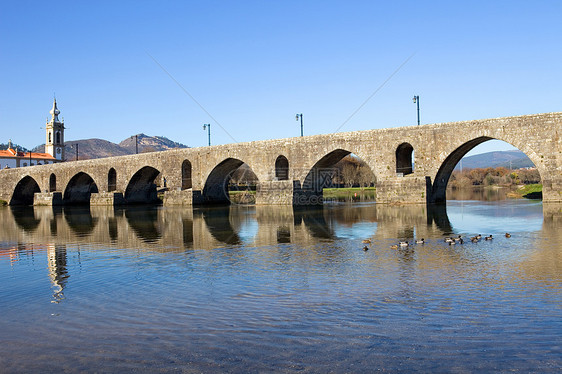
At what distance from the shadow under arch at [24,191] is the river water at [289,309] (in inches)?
2113

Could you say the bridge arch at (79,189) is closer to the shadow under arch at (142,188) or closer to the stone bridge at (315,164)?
the stone bridge at (315,164)

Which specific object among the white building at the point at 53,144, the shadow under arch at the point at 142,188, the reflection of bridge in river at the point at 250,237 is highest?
the white building at the point at 53,144

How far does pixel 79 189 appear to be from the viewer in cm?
5638

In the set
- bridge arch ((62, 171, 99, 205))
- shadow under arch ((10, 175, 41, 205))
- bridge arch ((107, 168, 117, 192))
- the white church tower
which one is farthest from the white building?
bridge arch ((107, 168, 117, 192))

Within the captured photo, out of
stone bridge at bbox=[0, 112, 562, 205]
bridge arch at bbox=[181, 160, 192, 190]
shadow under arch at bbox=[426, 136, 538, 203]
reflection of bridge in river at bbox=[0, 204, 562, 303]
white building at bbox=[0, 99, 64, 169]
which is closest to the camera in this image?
reflection of bridge in river at bbox=[0, 204, 562, 303]

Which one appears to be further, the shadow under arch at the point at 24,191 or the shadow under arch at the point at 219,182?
the shadow under arch at the point at 24,191

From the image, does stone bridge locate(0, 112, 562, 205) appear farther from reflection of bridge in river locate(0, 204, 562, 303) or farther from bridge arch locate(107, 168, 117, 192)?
reflection of bridge in river locate(0, 204, 562, 303)

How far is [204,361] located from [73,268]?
694 cm

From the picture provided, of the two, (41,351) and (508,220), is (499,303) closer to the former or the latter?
(41,351)

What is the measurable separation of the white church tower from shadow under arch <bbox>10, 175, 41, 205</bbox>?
45392 mm

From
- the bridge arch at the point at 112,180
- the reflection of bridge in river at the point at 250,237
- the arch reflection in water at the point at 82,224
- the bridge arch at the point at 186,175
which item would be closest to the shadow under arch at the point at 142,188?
the bridge arch at the point at 112,180

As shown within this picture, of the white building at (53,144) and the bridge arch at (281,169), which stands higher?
the white building at (53,144)

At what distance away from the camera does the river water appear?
4.95m

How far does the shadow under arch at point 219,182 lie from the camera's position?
4238 cm
